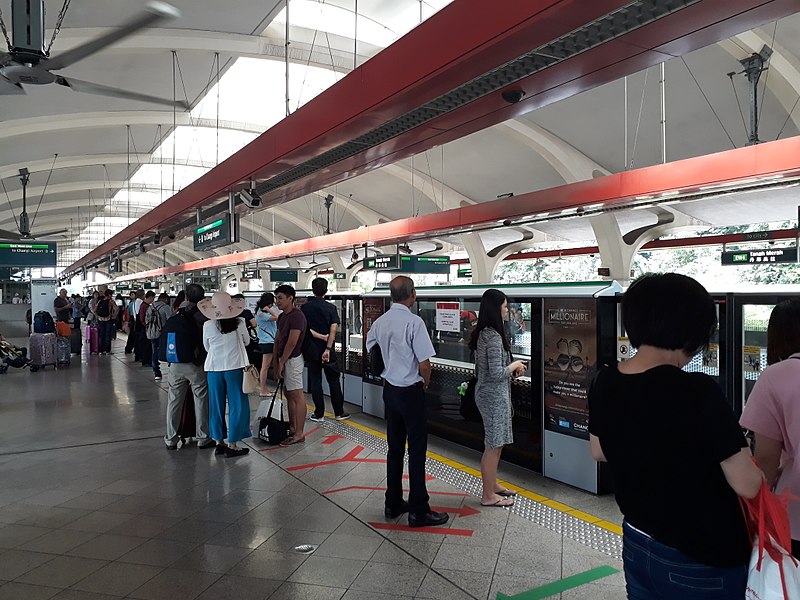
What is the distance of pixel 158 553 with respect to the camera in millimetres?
3439

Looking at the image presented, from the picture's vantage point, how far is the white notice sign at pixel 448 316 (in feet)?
19.7

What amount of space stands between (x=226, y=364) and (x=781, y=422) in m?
4.57

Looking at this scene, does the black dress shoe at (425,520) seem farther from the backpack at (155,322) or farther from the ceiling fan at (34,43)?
the backpack at (155,322)

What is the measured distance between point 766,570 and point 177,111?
1196cm

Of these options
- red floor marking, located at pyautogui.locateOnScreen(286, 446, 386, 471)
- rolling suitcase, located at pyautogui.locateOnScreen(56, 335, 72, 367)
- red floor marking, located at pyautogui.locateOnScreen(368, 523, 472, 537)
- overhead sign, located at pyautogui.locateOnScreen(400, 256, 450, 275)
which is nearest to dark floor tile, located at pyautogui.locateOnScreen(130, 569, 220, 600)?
red floor marking, located at pyautogui.locateOnScreen(368, 523, 472, 537)

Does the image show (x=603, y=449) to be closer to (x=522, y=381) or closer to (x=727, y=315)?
(x=727, y=315)

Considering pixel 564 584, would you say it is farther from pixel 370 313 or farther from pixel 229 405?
pixel 370 313

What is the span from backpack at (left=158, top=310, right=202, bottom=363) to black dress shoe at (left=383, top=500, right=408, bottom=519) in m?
2.70

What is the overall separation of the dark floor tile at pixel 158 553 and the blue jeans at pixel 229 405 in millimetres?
1823

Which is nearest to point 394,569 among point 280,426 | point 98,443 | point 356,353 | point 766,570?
point 766,570

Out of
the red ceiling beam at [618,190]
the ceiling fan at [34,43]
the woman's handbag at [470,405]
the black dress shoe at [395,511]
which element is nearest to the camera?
the ceiling fan at [34,43]

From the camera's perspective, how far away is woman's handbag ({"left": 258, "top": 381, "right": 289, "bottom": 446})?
582cm

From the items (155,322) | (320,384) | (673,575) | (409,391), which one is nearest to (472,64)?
(409,391)

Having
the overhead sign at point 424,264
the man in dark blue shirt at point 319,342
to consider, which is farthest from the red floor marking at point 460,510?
the overhead sign at point 424,264
